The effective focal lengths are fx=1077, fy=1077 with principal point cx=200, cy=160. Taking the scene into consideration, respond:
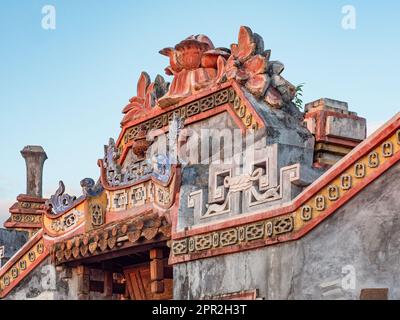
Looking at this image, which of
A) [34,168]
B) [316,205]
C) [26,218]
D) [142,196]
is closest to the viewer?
[316,205]

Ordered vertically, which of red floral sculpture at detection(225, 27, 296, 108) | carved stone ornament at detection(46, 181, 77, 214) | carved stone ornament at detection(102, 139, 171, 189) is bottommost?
carved stone ornament at detection(46, 181, 77, 214)

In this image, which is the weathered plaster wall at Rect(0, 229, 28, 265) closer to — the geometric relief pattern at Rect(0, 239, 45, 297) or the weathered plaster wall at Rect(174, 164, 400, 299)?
the geometric relief pattern at Rect(0, 239, 45, 297)

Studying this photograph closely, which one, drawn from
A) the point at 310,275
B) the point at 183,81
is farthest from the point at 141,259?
the point at 310,275

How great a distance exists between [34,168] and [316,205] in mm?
12844

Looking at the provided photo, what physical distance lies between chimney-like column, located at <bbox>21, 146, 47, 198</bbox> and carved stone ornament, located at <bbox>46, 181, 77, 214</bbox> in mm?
5955

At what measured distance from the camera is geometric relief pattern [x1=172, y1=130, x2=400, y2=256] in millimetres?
11883

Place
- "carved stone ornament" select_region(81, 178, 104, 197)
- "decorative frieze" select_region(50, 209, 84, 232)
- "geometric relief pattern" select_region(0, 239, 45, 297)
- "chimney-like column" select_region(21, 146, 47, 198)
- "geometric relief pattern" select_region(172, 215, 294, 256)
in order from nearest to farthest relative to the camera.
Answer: "geometric relief pattern" select_region(172, 215, 294, 256) < "carved stone ornament" select_region(81, 178, 104, 197) < "decorative frieze" select_region(50, 209, 84, 232) < "geometric relief pattern" select_region(0, 239, 45, 297) < "chimney-like column" select_region(21, 146, 47, 198)

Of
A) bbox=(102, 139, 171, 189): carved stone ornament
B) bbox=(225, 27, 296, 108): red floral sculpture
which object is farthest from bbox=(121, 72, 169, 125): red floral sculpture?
bbox=(225, 27, 296, 108): red floral sculpture

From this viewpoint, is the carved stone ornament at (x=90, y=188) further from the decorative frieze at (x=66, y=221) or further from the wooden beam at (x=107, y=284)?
the wooden beam at (x=107, y=284)

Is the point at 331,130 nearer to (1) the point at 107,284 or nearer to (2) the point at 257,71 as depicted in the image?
(2) the point at 257,71

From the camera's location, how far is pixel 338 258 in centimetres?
1224

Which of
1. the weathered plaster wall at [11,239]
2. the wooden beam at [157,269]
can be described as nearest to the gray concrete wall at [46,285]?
the weathered plaster wall at [11,239]

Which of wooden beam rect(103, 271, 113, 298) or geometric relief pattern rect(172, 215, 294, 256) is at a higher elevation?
geometric relief pattern rect(172, 215, 294, 256)

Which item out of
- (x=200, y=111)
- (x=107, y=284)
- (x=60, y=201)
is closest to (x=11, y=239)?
(x=60, y=201)
